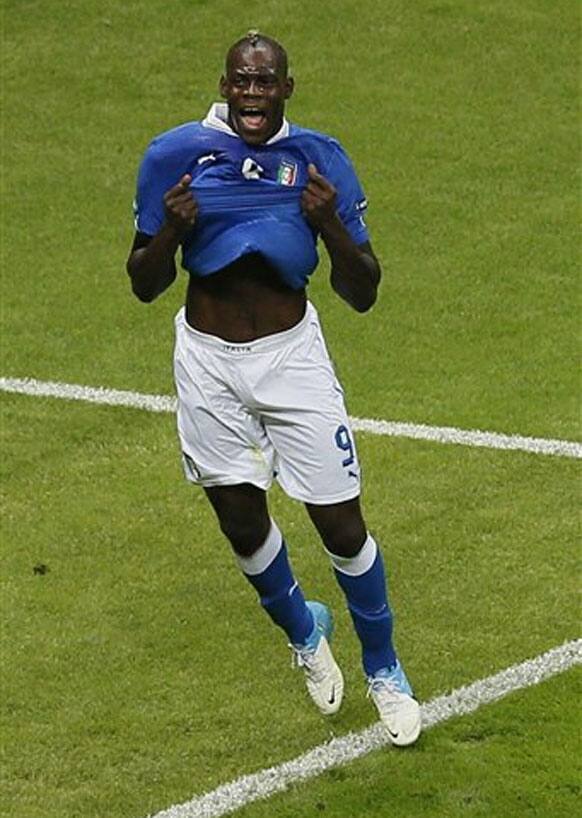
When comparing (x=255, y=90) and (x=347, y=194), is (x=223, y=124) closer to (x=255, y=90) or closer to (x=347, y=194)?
(x=255, y=90)

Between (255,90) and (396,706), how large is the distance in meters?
2.31

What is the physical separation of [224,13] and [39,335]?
5.44m

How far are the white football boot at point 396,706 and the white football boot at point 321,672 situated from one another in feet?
0.70

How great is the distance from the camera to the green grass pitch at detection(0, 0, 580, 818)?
322 inches

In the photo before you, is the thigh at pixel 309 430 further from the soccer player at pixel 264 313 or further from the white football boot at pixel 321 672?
the white football boot at pixel 321 672

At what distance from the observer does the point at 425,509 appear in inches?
407

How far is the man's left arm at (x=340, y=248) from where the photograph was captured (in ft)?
25.0

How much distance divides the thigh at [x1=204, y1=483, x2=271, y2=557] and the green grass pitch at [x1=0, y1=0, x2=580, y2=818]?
0.69 metres

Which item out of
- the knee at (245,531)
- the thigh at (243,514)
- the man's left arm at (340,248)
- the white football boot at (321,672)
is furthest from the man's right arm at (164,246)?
the white football boot at (321,672)

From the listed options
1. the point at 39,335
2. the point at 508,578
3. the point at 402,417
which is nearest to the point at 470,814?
the point at 508,578

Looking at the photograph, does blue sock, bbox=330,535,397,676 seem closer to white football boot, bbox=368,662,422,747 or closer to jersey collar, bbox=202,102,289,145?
white football boot, bbox=368,662,422,747

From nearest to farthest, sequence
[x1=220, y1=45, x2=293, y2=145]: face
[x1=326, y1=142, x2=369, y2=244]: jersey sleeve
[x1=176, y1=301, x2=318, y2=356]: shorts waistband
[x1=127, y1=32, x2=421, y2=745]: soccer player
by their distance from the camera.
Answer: [x1=220, y1=45, x2=293, y2=145]: face → [x1=127, y1=32, x2=421, y2=745]: soccer player → [x1=326, y1=142, x2=369, y2=244]: jersey sleeve → [x1=176, y1=301, x2=318, y2=356]: shorts waistband

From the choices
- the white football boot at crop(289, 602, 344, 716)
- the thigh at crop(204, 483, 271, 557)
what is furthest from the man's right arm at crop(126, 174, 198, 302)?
the white football boot at crop(289, 602, 344, 716)

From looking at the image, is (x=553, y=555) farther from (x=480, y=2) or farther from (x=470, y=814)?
(x=480, y=2)
